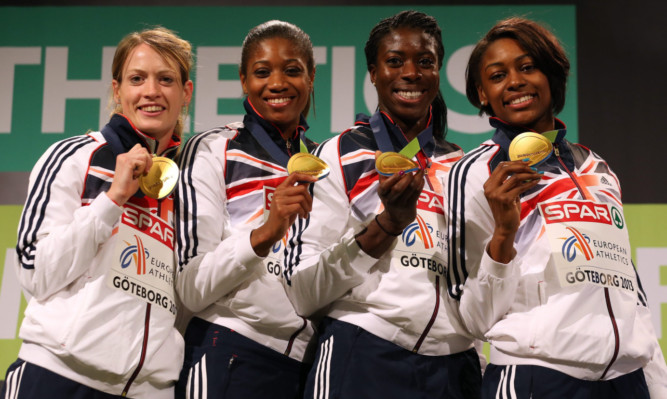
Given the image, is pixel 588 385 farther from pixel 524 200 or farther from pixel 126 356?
pixel 126 356

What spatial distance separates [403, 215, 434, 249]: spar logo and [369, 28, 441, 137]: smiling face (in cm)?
37

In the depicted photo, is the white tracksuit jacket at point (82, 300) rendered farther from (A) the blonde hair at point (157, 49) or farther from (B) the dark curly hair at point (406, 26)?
(B) the dark curly hair at point (406, 26)

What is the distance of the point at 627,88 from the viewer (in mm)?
3418

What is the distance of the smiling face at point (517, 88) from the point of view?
2178 millimetres

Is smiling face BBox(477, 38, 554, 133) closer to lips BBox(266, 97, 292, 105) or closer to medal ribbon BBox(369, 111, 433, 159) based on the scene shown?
medal ribbon BBox(369, 111, 433, 159)

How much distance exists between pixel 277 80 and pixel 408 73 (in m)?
0.41

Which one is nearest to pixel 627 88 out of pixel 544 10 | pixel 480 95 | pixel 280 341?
pixel 544 10

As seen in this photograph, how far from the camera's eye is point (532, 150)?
1.90 metres

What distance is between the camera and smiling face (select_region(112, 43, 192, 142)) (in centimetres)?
218

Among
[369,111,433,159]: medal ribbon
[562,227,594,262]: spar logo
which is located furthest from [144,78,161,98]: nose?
[562,227,594,262]: spar logo

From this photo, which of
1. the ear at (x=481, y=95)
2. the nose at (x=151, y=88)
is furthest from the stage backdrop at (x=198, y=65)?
the nose at (x=151, y=88)

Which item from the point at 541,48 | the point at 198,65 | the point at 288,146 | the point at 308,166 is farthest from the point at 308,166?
the point at 198,65

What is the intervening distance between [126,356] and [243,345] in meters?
0.34

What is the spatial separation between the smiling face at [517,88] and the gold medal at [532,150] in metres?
0.26
